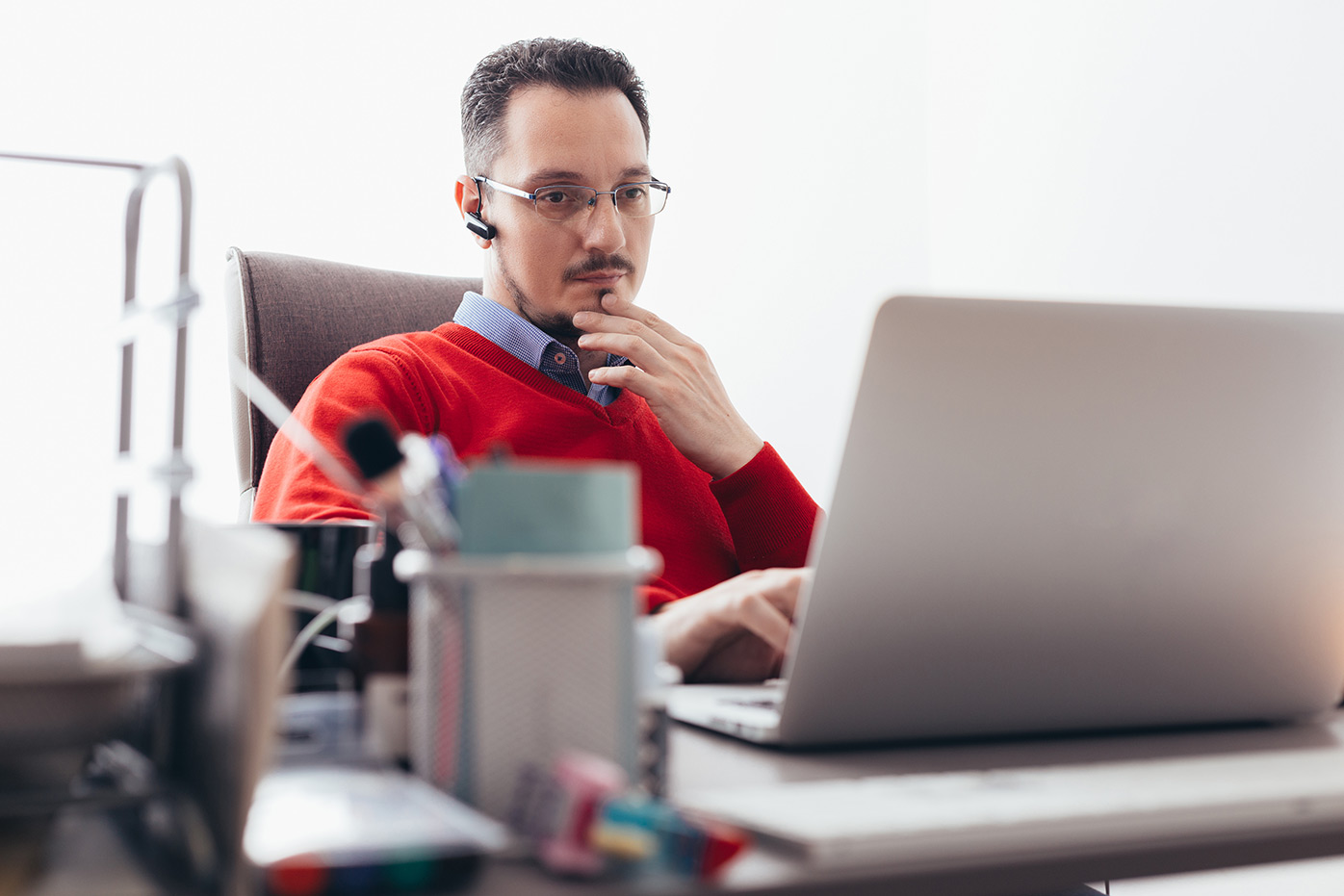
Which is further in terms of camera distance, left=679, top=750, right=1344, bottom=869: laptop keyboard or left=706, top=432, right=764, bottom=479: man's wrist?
left=706, top=432, right=764, bottom=479: man's wrist

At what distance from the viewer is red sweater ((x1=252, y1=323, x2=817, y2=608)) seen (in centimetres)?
137

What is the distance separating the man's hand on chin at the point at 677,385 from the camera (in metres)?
1.42

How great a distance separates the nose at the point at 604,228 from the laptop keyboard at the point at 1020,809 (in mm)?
1133

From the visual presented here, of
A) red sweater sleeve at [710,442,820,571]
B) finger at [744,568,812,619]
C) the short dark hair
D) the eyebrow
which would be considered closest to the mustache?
the eyebrow

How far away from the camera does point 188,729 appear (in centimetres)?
41

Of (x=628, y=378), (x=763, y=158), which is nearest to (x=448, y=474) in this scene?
(x=628, y=378)

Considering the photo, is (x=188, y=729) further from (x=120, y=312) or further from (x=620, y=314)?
(x=620, y=314)

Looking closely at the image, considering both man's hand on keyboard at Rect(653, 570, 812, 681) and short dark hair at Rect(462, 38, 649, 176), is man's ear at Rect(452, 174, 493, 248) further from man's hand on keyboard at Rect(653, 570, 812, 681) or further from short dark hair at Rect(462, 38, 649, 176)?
man's hand on keyboard at Rect(653, 570, 812, 681)

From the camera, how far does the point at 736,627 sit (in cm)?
73

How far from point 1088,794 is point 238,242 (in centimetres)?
223

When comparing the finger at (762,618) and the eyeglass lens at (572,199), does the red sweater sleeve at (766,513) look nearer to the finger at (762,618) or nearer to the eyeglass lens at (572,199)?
the eyeglass lens at (572,199)

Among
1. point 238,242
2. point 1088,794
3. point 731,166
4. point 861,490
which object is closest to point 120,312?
point 861,490

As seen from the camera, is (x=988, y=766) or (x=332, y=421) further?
(x=332, y=421)

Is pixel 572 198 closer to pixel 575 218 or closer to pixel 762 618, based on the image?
pixel 575 218
